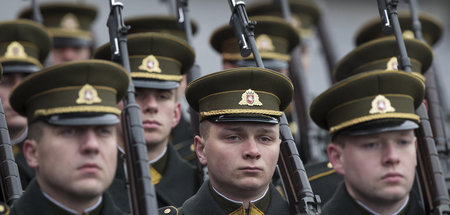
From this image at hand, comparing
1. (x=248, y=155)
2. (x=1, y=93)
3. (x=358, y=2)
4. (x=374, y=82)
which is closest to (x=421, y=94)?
(x=374, y=82)

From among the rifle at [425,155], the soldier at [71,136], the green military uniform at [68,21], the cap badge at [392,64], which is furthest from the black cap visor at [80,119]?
the green military uniform at [68,21]

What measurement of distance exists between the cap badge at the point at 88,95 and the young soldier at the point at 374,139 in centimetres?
160

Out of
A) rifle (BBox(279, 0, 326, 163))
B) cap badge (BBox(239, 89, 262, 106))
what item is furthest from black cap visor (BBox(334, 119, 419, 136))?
rifle (BBox(279, 0, 326, 163))

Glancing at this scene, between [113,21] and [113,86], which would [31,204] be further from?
[113,21]

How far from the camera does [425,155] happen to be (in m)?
6.87

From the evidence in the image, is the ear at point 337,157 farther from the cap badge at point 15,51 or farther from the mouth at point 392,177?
the cap badge at point 15,51

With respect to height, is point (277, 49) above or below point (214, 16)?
below

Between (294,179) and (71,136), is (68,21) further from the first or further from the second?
(71,136)

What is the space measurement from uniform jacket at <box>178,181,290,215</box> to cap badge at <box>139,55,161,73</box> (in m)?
1.30

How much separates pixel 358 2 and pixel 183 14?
11470 millimetres

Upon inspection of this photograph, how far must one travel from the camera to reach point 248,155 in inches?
230

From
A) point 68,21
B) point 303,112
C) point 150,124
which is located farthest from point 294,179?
point 68,21

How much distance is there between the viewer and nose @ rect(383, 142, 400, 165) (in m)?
5.80

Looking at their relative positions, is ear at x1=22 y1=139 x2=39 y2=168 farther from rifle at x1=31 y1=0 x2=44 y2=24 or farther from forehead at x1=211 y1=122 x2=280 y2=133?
rifle at x1=31 y1=0 x2=44 y2=24
